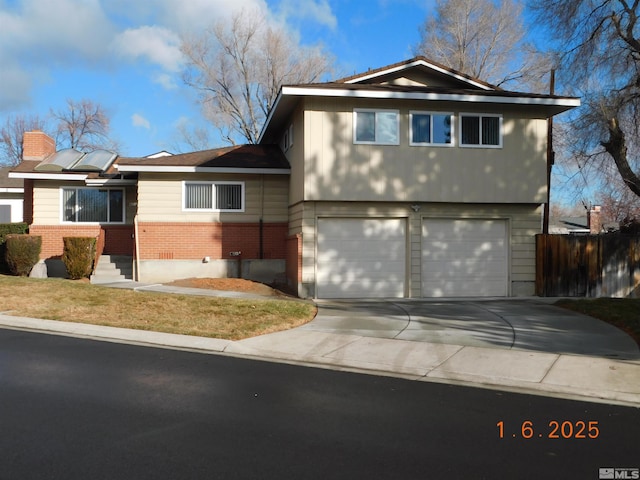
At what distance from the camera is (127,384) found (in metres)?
6.63

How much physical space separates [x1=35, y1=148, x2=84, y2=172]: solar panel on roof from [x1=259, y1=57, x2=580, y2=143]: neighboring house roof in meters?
8.60

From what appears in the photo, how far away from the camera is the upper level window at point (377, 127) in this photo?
15.2m

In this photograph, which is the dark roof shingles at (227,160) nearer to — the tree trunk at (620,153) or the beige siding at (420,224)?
the beige siding at (420,224)

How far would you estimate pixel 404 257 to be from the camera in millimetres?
15656

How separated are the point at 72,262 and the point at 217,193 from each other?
16.9ft

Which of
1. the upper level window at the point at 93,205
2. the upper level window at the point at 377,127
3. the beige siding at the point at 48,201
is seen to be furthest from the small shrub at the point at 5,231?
the upper level window at the point at 377,127

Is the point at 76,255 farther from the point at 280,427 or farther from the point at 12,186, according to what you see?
the point at 280,427

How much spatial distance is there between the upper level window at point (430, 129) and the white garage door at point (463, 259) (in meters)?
2.38

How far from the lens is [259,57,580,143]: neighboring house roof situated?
1455cm

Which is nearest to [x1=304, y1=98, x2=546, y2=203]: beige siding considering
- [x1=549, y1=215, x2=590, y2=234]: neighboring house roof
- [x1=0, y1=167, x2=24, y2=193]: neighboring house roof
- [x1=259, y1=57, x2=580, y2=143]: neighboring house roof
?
[x1=259, y1=57, x2=580, y2=143]: neighboring house roof

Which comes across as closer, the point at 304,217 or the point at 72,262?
the point at 304,217

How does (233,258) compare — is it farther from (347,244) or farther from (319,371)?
(319,371)

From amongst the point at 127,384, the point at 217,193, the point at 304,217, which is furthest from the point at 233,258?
the point at 127,384

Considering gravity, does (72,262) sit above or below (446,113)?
below
